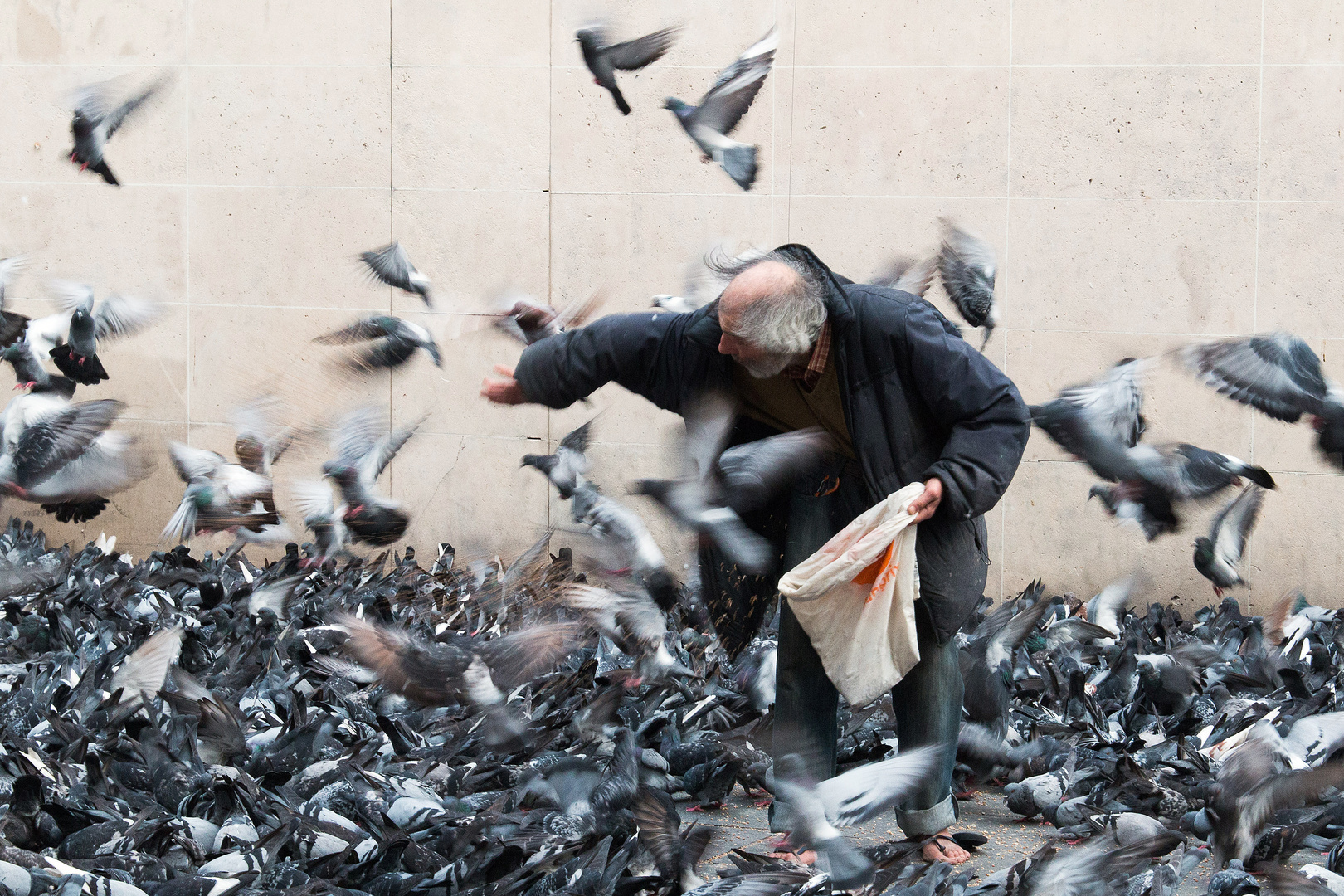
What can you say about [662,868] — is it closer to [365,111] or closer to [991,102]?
[991,102]

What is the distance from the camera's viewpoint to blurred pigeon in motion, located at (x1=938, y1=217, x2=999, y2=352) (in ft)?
18.0

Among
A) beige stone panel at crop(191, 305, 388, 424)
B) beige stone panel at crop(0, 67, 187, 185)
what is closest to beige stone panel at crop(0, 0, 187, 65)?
beige stone panel at crop(0, 67, 187, 185)

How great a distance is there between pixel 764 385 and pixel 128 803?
6.19ft

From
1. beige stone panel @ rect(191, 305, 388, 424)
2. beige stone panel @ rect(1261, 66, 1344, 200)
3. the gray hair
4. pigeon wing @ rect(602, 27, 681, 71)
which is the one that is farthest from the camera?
beige stone panel @ rect(191, 305, 388, 424)

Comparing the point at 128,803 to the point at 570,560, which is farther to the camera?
the point at 570,560

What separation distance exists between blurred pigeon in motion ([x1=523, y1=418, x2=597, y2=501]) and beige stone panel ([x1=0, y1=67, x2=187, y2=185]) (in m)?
2.25

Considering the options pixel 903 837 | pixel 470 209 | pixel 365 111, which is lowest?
pixel 903 837

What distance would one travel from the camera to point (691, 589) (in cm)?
543

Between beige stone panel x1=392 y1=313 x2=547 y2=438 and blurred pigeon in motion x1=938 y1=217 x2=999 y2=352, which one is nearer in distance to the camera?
blurred pigeon in motion x1=938 y1=217 x2=999 y2=352

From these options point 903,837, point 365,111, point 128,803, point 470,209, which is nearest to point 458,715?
point 128,803

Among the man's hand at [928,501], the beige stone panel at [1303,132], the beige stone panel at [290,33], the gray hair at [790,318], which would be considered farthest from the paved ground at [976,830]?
the beige stone panel at [290,33]

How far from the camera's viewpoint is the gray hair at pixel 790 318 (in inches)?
111

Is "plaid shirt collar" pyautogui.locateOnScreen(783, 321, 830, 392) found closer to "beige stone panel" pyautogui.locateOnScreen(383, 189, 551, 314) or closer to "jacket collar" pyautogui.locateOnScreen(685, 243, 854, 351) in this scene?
"jacket collar" pyautogui.locateOnScreen(685, 243, 854, 351)

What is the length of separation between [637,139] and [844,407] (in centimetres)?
312
